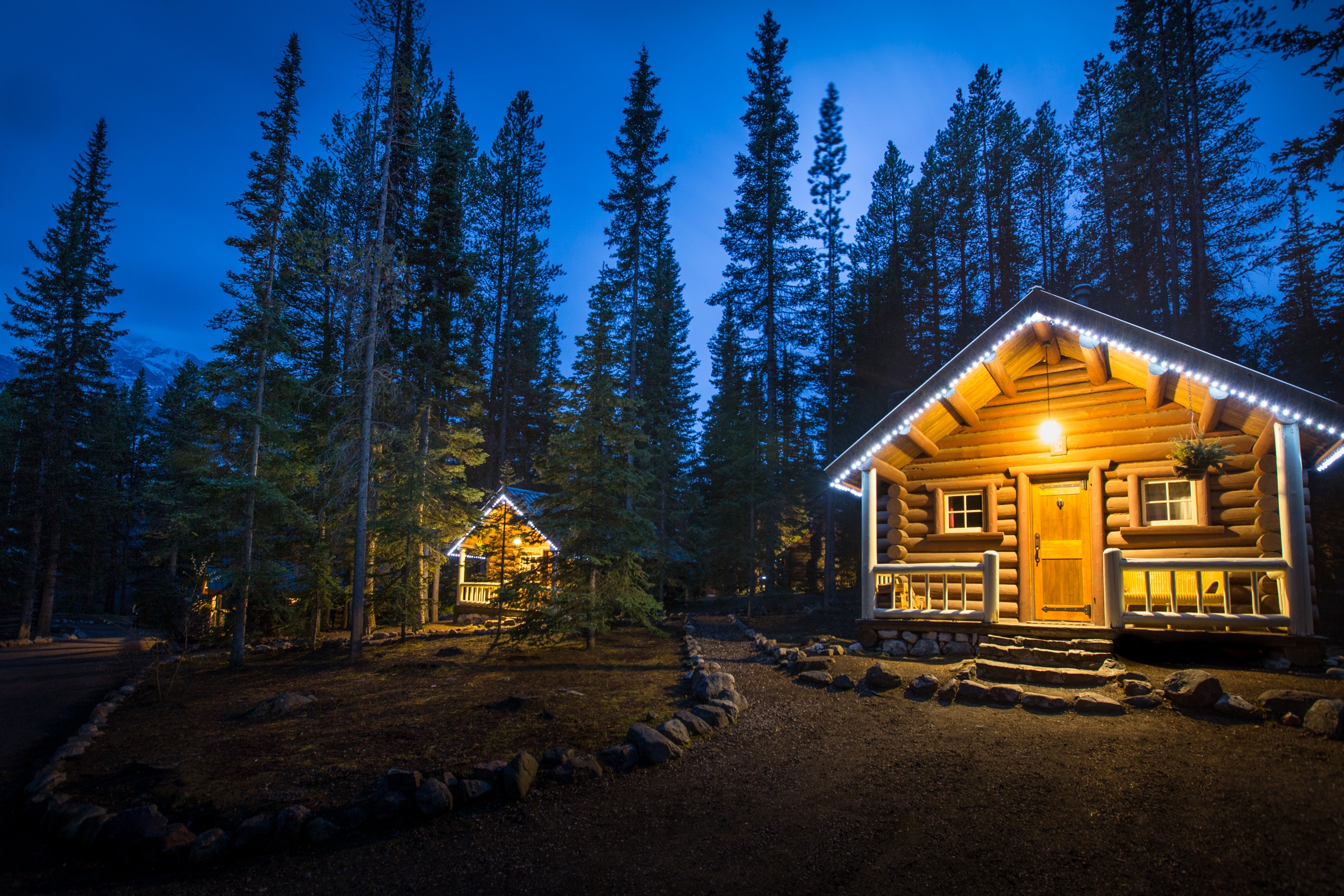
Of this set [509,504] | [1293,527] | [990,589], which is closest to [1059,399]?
[1293,527]

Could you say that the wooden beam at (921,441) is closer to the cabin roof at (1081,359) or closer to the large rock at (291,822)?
the cabin roof at (1081,359)

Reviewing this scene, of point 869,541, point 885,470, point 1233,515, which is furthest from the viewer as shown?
point 885,470

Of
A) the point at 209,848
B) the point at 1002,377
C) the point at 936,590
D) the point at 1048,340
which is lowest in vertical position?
the point at 209,848

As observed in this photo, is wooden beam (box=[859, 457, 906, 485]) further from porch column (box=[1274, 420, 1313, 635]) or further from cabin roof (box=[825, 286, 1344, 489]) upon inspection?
porch column (box=[1274, 420, 1313, 635])

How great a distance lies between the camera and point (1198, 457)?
8836 millimetres

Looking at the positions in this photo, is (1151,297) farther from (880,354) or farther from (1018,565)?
(1018,565)

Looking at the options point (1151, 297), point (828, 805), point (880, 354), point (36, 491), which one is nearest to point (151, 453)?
point (36, 491)

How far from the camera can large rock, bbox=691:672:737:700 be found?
7680 millimetres

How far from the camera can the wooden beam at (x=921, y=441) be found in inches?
435

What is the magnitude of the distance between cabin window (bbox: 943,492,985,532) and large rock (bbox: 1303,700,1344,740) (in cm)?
608

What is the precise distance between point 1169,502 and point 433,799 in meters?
11.7

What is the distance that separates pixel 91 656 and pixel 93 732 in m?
12.5

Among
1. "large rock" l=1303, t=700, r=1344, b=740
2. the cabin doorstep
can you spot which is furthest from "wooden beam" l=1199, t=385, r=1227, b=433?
"large rock" l=1303, t=700, r=1344, b=740

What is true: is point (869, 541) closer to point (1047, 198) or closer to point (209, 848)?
point (209, 848)
